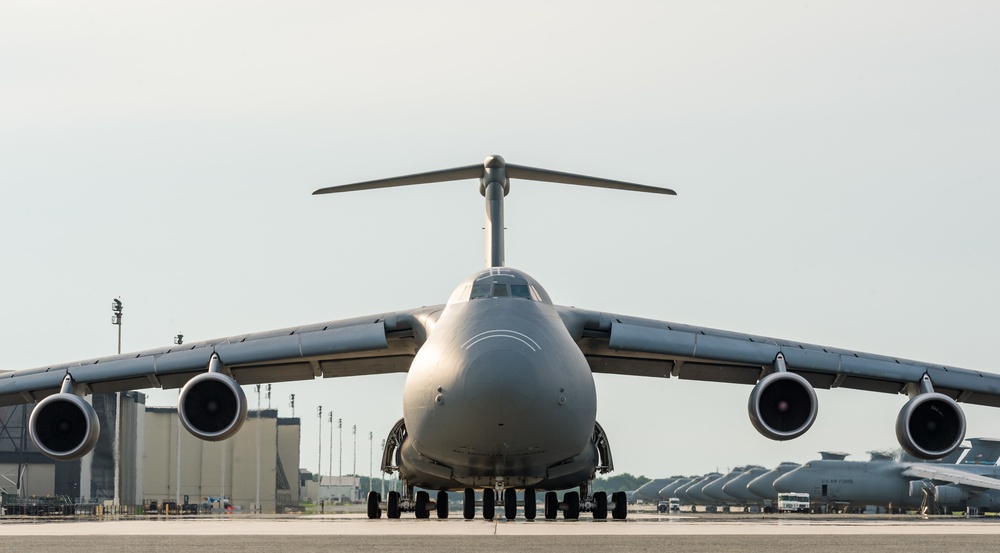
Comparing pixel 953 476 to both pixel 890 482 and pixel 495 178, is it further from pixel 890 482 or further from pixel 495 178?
pixel 495 178

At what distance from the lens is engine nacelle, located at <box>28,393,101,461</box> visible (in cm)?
1870

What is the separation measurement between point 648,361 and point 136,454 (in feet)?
116

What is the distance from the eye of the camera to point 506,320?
651 inches

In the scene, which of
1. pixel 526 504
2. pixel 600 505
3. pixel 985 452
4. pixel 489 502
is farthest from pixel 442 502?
pixel 985 452

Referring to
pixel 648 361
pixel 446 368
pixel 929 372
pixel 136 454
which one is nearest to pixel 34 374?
pixel 446 368

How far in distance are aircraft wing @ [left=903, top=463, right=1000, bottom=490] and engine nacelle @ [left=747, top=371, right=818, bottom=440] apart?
103 feet

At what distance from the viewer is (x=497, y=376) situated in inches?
592

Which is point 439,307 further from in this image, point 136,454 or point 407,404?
point 136,454

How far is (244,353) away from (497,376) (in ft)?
18.7

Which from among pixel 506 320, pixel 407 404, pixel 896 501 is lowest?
pixel 896 501

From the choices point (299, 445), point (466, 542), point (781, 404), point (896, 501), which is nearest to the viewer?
point (466, 542)

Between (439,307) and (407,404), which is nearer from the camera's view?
(407,404)

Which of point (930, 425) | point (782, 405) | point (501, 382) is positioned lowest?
point (930, 425)

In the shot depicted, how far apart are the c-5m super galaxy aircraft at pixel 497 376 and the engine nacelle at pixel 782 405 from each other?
0.07ft
